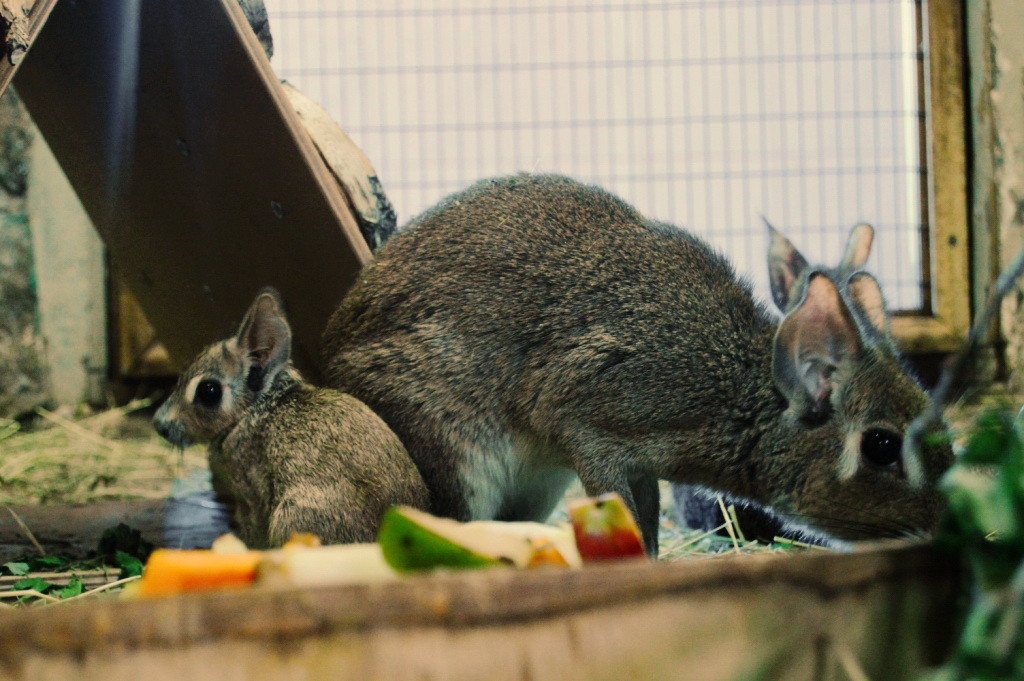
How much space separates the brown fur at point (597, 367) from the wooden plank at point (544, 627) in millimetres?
1595

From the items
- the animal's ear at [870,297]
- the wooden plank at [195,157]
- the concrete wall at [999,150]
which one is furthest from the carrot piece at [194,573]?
the concrete wall at [999,150]

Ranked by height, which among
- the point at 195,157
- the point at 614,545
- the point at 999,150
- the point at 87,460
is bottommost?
the point at 87,460

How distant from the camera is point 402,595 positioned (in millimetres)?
1412

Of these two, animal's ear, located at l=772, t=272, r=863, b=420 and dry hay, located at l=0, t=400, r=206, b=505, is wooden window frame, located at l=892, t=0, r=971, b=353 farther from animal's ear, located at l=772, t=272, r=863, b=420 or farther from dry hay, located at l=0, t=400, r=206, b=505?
dry hay, located at l=0, t=400, r=206, b=505

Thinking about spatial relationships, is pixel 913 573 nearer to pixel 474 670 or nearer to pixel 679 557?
pixel 474 670

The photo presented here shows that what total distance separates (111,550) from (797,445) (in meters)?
2.71

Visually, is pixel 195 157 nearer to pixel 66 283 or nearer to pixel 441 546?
pixel 441 546

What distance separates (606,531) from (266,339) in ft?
7.65

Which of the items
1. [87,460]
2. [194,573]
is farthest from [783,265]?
[87,460]

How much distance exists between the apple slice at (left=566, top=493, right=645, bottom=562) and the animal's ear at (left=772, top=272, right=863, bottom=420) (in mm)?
1264

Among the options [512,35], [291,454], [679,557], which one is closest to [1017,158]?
[512,35]

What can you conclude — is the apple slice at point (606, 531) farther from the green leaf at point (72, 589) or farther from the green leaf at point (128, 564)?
the green leaf at point (128, 564)

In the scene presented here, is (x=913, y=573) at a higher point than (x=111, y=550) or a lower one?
higher

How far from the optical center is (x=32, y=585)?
343 cm
